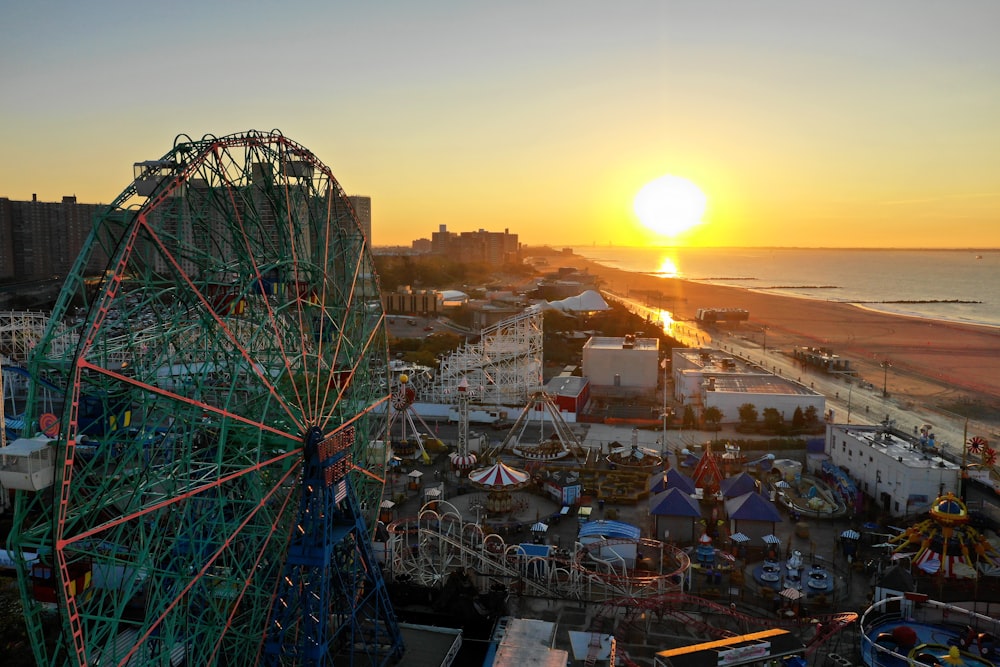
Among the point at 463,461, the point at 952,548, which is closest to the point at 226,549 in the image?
the point at 463,461

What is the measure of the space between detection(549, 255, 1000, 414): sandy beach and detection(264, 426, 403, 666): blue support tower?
5285 centimetres

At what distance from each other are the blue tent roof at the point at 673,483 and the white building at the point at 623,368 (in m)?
25.3

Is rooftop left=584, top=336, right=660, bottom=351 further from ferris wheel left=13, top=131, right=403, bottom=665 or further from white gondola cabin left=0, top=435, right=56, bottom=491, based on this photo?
white gondola cabin left=0, top=435, right=56, bottom=491

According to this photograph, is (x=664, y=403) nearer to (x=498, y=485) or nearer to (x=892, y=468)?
(x=892, y=468)

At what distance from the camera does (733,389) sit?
51.6 metres

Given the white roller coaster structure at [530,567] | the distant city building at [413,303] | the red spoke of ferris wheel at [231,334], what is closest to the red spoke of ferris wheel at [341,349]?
the red spoke of ferris wheel at [231,334]

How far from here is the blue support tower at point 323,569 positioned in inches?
706

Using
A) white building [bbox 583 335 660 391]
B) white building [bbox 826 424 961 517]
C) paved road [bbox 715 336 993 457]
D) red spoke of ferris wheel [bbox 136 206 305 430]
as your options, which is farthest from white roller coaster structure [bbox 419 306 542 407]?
red spoke of ferris wheel [bbox 136 206 305 430]

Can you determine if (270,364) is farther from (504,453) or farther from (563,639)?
(504,453)

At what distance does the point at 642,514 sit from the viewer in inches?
1332

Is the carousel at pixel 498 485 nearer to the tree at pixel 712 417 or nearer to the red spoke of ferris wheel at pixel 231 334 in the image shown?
the red spoke of ferris wheel at pixel 231 334

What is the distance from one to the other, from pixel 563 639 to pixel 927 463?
796 inches

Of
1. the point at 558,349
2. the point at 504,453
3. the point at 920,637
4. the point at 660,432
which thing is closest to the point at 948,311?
the point at 558,349

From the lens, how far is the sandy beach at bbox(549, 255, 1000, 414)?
65125 millimetres
